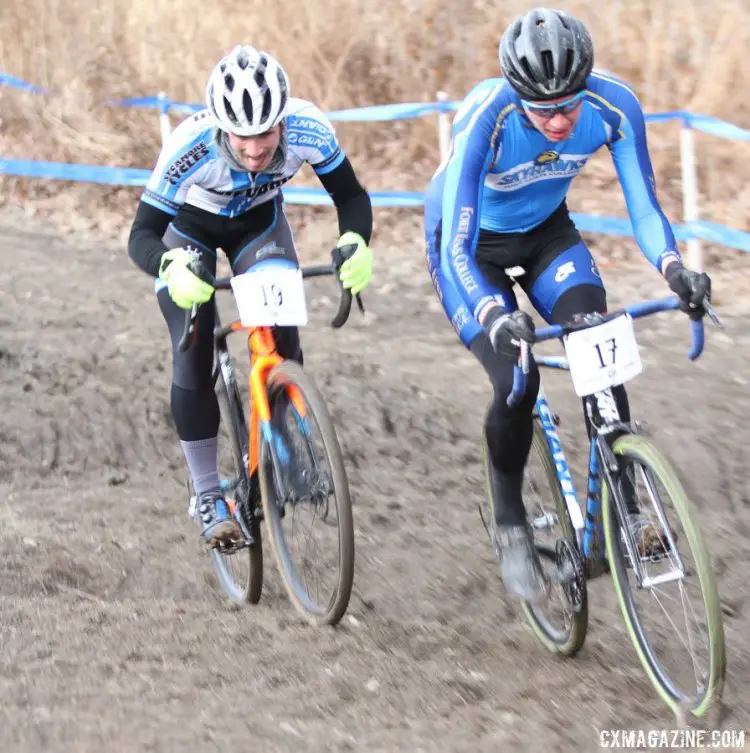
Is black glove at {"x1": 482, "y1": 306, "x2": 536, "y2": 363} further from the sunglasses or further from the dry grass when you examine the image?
the dry grass

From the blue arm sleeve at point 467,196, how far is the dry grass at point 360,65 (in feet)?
22.2

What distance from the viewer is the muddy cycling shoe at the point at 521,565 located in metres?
4.14

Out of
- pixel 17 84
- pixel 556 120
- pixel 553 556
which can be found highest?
pixel 556 120

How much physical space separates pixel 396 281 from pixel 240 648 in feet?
22.9

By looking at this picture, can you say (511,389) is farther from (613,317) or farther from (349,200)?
(349,200)

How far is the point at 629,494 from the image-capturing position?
12.2 ft

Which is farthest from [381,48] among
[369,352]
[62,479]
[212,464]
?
[212,464]

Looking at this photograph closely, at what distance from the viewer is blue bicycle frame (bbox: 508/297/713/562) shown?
358cm

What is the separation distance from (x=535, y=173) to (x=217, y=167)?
1.30 meters

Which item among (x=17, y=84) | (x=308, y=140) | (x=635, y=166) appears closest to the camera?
(x=635, y=166)

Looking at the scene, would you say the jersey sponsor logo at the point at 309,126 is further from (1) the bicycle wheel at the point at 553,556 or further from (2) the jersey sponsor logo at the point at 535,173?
(1) the bicycle wheel at the point at 553,556

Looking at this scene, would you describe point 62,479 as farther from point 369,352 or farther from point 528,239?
point 528,239

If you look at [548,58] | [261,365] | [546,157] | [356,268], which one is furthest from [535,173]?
[261,365]

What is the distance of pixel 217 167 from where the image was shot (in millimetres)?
4672
